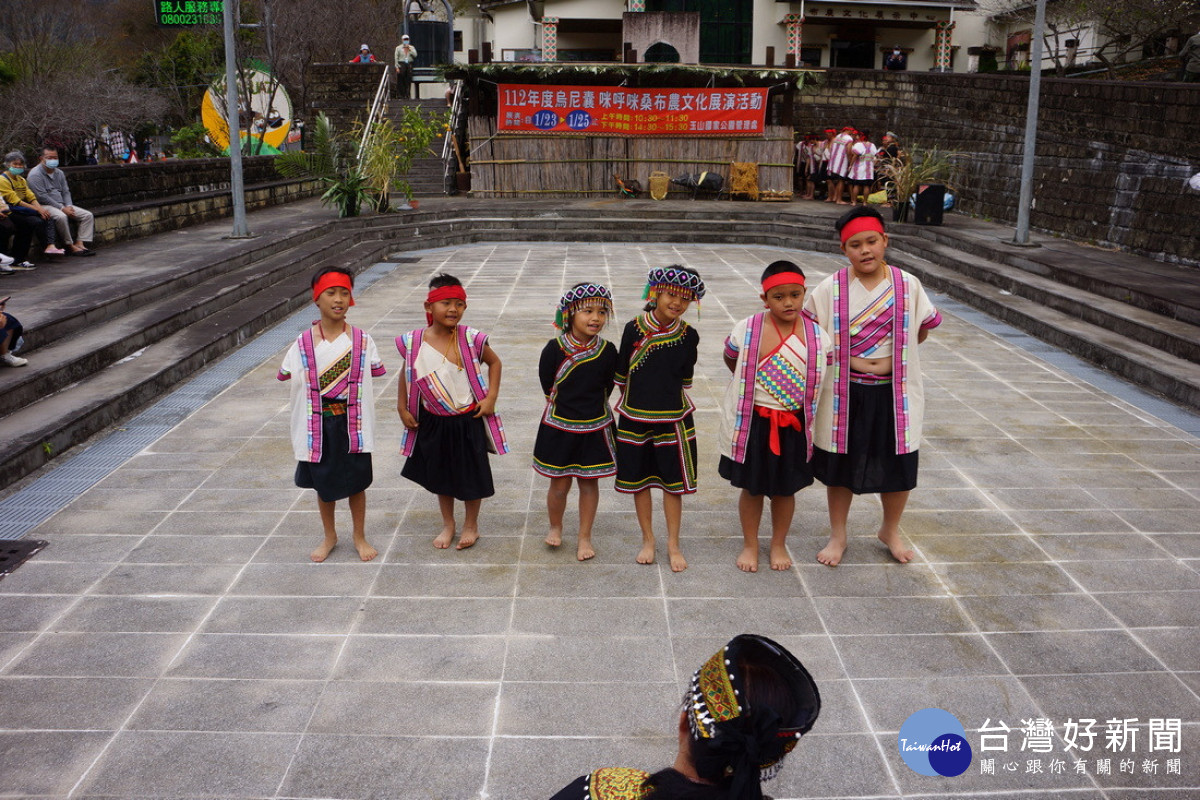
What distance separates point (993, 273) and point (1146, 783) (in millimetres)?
9255

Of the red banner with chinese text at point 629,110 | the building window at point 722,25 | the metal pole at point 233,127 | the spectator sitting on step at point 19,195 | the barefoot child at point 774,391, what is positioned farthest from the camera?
the building window at point 722,25

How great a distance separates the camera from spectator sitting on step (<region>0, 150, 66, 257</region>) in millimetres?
10055

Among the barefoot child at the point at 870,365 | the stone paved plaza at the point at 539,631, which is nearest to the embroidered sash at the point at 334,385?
the stone paved plaza at the point at 539,631

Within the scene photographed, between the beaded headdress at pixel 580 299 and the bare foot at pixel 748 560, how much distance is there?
1307mm

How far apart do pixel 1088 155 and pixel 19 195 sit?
44.5ft

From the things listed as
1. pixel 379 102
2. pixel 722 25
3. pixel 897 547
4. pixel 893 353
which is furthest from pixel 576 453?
pixel 722 25

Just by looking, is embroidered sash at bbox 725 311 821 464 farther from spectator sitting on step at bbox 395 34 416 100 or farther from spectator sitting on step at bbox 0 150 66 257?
spectator sitting on step at bbox 395 34 416 100

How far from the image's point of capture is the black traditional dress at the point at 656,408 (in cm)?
431

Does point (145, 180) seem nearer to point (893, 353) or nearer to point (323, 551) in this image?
point (323, 551)

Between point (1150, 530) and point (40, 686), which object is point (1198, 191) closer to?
point (1150, 530)

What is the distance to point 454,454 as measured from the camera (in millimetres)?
4578

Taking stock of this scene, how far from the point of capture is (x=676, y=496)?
4.50 m

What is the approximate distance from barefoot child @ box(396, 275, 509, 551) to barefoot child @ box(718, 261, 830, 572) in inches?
44.2

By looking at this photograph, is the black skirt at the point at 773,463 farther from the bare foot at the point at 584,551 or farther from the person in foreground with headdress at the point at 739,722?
the person in foreground with headdress at the point at 739,722
